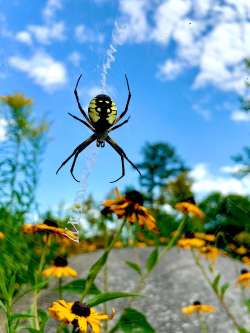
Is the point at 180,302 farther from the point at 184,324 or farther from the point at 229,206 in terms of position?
the point at 229,206

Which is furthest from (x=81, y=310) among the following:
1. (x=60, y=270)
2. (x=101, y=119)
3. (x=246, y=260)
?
(x=60, y=270)

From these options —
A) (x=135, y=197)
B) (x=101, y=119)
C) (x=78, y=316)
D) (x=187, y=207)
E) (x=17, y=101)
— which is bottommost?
(x=78, y=316)

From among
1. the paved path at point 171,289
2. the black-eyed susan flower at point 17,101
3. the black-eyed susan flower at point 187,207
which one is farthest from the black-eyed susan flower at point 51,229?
the black-eyed susan flower at point 17,101

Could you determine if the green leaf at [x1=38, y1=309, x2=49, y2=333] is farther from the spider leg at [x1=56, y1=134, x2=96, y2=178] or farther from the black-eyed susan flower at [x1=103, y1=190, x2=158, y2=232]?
the spider leg at [x1=56, y1=134, x2=96, y2=178]

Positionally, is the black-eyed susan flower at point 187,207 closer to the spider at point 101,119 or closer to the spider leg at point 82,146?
the spider leg at point 82,146

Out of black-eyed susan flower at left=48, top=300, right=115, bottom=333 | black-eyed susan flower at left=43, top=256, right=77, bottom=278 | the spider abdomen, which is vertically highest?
black-eyed susan flower at left=43, top=256, right=77, bottom=278

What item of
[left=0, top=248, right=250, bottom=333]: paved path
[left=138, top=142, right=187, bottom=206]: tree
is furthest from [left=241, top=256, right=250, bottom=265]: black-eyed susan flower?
[left=138, top=142, right=187, bottom=206]: tree

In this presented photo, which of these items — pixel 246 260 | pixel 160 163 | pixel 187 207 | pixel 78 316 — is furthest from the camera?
pixel 160 163

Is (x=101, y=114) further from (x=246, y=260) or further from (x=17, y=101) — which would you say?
(x=17, y=101)
